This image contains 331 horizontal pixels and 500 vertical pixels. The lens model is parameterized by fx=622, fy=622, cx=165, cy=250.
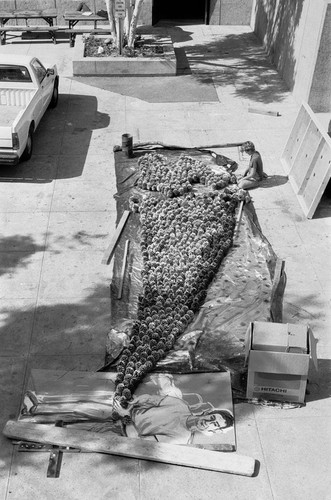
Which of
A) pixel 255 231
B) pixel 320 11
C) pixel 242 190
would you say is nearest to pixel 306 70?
pixel 320 11

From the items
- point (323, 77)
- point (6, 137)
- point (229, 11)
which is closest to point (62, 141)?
point (6, 137)

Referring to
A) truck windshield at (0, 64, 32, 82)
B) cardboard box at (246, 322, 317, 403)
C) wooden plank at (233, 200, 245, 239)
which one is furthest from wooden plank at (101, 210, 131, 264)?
truck windshield at (0, 64, 32, 82)

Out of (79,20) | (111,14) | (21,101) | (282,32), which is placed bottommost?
(79,20)

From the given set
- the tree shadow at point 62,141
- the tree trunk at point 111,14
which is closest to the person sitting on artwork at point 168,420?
the tree shadow at point 62,141

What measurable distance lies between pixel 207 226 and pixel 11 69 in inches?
229

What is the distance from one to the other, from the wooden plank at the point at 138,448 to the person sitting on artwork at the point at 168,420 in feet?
0.51

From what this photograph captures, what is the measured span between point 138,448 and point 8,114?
7668mm

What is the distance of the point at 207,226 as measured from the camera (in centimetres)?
881

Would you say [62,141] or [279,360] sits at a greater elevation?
[279,360]

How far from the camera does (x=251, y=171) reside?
10445 millimetres

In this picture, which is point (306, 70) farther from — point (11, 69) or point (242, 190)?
point (11, 69)

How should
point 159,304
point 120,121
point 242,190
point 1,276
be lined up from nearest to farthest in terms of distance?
1. point 159,304
2. point 1,276
3. point 242,190
4. point 120,121

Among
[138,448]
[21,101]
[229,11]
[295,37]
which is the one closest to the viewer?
[138,448]

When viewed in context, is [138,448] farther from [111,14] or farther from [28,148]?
[111,14]
